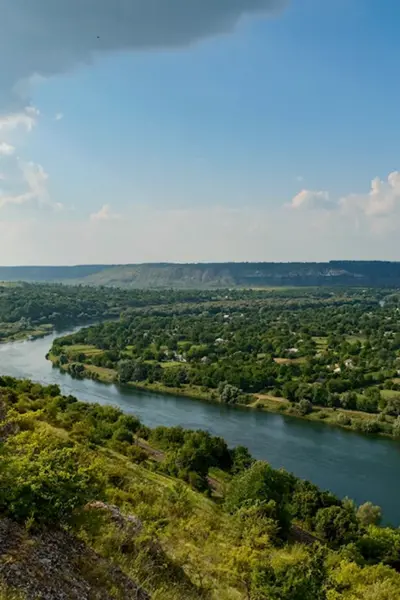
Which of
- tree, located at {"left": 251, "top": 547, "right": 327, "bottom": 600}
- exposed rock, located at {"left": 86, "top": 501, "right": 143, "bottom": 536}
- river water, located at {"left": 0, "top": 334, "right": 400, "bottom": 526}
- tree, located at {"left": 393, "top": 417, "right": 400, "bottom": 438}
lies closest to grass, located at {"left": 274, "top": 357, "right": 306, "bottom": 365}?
river water, located at {"left": 0, "top": 334, "right": 400, "bottom": 526}

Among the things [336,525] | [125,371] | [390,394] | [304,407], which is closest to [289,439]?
[304,407]

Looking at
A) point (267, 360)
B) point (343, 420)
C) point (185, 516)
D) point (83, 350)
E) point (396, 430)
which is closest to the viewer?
point (185, 516)

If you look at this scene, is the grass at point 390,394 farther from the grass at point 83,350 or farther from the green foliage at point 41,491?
the green foliage at point 41,491

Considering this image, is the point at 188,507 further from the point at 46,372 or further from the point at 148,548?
the point at 46,372

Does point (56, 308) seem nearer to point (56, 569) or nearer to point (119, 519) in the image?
point (119, 519)

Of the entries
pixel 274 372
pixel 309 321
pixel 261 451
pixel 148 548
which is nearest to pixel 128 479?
pixel 148 548

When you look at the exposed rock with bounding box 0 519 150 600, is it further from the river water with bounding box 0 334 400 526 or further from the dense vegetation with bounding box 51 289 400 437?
the dense vegetation with bounding box 51 289 400 437

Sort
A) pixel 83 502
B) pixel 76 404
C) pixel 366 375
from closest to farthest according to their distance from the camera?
pixel 83 502 < pixel 76 404 < pixel 366 375
